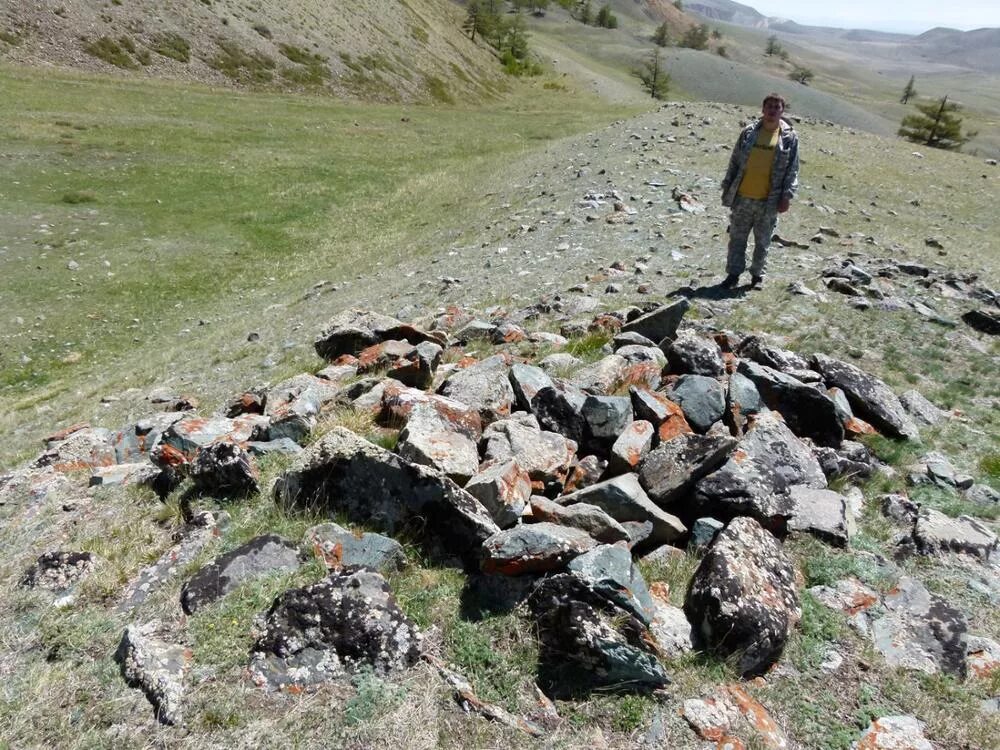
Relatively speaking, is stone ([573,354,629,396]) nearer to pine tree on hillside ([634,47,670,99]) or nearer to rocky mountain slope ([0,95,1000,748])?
rocky mountain slope ([0,95,1000,748])

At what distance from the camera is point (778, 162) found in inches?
447

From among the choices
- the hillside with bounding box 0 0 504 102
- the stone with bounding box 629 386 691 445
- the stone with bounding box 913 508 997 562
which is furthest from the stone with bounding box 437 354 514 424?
the hillside with bounding box 0 0 504 102

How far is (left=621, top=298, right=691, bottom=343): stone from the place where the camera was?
961cm

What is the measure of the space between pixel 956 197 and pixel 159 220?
3215cm

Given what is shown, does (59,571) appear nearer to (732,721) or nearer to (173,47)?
(732,721)

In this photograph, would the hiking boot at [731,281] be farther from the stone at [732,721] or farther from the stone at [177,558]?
the stone at [177,558]

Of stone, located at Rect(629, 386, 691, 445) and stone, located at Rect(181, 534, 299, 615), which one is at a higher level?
stone, located at Rect(629, 386, 691, 445)

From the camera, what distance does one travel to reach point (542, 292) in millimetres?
13898

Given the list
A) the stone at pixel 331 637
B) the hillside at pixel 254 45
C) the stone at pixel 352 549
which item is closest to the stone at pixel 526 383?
the stone at pixel 352 549

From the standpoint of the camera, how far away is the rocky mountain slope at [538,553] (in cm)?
403

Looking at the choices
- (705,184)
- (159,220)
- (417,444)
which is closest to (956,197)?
(705,184)

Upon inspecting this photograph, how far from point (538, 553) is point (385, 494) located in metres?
1.50

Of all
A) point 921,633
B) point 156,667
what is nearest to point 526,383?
point 921,633

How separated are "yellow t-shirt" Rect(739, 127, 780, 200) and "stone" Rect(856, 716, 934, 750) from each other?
9.65 metres
